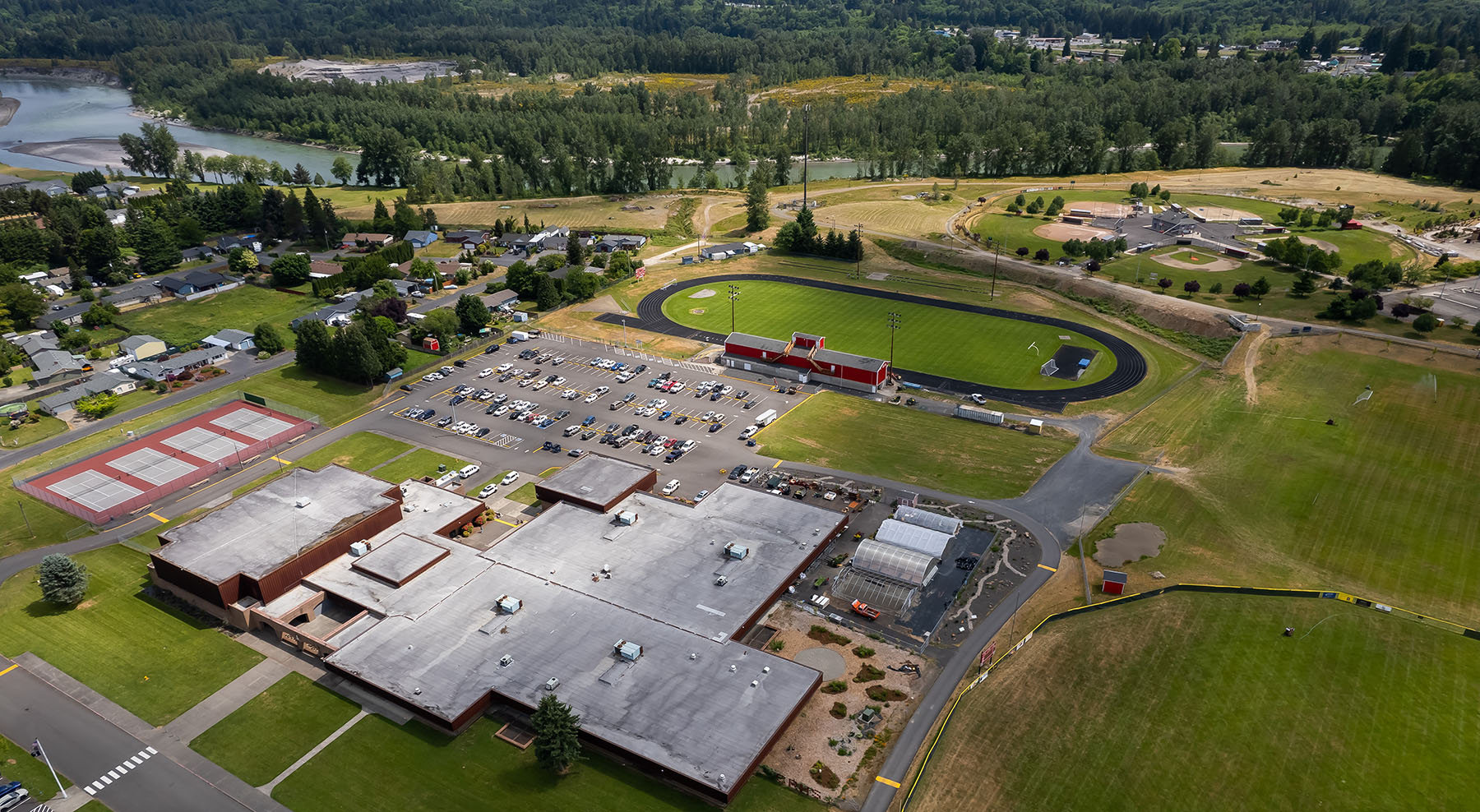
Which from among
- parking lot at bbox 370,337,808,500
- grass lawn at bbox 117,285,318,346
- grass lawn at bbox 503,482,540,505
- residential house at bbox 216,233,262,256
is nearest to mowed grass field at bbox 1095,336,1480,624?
parking lot at bbox 370,337,808,500

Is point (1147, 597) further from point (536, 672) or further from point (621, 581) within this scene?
point (536, 672)

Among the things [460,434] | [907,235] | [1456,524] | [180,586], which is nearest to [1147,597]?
[1456,524]

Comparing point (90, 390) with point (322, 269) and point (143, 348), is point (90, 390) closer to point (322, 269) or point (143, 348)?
point (143, 348)

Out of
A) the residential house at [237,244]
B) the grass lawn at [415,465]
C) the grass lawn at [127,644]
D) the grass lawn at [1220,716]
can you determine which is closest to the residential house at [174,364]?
the grass lawn at [127,644]

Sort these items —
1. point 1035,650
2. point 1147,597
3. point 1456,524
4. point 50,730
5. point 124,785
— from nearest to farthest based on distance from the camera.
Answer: point 124,785, point 50,730, point 1035,650, point 1147,597, point 1456,524

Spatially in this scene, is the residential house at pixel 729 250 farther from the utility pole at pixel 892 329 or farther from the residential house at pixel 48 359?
the residential house at pixel 48 359

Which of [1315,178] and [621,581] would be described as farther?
[1315,178]

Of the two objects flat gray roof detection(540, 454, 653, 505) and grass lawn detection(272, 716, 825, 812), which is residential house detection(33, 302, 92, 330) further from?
grass lawn detection(272, 716, 825, 812)
